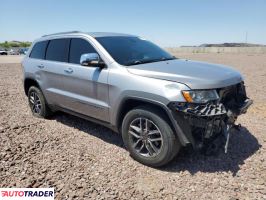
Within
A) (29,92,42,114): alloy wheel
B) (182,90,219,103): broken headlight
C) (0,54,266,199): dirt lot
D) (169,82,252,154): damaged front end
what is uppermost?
(182,90,219,103): broken headlight

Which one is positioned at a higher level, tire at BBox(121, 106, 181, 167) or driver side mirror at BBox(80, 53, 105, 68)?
driver side mirror at BBox(80, 53, 105, 68)

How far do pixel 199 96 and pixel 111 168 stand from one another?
1.56 m

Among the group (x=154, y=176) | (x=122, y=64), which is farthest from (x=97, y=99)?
(x=154, y=176)

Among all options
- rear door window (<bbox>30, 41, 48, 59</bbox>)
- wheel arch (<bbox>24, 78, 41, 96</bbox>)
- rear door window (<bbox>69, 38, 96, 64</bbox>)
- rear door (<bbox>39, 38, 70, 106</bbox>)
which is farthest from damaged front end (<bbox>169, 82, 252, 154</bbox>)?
wheel arch (<bbox>24, 78, 41, 96</bbox>)

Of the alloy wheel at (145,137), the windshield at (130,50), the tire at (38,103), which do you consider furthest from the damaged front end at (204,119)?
the tire at (38,103)

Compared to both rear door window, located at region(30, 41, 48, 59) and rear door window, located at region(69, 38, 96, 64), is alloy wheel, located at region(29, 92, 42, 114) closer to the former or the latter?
rear door window, located at region(30, 41, 48, 59)

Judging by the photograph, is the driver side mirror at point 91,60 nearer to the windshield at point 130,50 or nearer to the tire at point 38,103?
the windshield at point 130,50

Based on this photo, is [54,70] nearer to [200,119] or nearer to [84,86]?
[84,86]

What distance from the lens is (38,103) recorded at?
603 centimetres

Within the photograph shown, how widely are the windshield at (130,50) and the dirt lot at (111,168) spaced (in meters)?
1.46

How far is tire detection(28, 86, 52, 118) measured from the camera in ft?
18.9

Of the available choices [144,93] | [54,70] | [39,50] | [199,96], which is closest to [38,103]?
[39,50]

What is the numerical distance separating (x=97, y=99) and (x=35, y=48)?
2.57 m

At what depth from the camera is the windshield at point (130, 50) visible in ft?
13.9
